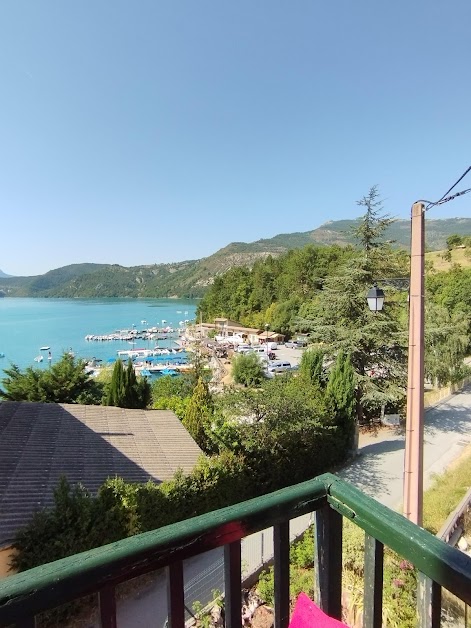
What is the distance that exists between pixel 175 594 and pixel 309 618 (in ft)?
1.31

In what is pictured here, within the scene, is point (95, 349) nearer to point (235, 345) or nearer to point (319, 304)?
point (235, 345)

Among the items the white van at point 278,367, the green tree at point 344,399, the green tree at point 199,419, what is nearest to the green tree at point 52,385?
the green tree at point 199,419

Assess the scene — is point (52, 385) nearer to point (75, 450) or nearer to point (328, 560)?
point (75, 450)

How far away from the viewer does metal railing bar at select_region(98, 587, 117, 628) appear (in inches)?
33.7

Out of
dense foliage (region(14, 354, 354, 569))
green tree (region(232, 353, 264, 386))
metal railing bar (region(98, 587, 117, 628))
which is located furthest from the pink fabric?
green tree (region(232, 353, 264, 386))

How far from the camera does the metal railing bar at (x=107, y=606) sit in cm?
86

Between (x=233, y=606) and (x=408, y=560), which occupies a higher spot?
(x=408, y=560)

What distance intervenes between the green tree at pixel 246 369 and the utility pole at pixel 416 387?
21.9 m

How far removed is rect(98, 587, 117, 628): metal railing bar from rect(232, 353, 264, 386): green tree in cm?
2635

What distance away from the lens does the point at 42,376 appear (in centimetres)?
1566

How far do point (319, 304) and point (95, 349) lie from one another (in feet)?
179

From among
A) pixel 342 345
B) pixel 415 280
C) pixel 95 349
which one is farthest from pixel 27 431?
pixel 95 349

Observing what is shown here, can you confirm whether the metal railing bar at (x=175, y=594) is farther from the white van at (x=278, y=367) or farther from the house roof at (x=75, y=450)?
the white van at (x=278, y=367)

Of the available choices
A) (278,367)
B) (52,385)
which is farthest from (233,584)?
(278,367)
